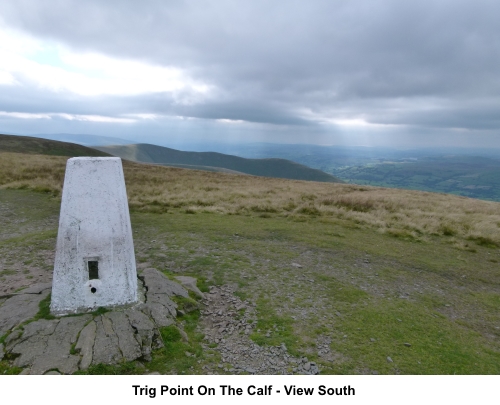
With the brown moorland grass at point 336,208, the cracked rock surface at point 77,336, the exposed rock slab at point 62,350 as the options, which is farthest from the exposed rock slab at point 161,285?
the brown moorland grass at point 336,208

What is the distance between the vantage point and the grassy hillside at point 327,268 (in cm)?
665

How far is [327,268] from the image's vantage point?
11.4m

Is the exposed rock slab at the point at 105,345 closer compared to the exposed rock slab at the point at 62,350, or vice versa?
the exposed rock slab at the point at 62,350

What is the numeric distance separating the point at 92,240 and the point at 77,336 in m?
1.81

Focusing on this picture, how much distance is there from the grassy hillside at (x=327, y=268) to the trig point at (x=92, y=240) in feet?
5.36

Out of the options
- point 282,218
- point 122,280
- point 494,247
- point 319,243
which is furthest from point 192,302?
point 494,247

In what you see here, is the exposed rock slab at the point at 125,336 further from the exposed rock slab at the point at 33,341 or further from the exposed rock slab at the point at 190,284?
the exposed rock slab at the point at 190,284

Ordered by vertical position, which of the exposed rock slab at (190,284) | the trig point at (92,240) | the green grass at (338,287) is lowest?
the green grass at (338,287)

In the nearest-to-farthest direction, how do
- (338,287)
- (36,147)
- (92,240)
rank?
(92,240), (338,287), (36,147)

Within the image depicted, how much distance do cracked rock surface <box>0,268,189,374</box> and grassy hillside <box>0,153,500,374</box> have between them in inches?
11.9

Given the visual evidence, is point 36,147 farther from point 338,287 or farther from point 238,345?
point 238,345

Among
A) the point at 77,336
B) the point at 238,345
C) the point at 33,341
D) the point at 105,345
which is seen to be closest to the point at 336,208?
the point at 238,345

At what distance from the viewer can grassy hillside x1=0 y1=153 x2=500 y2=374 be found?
6.65 m

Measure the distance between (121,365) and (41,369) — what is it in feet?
4.12
